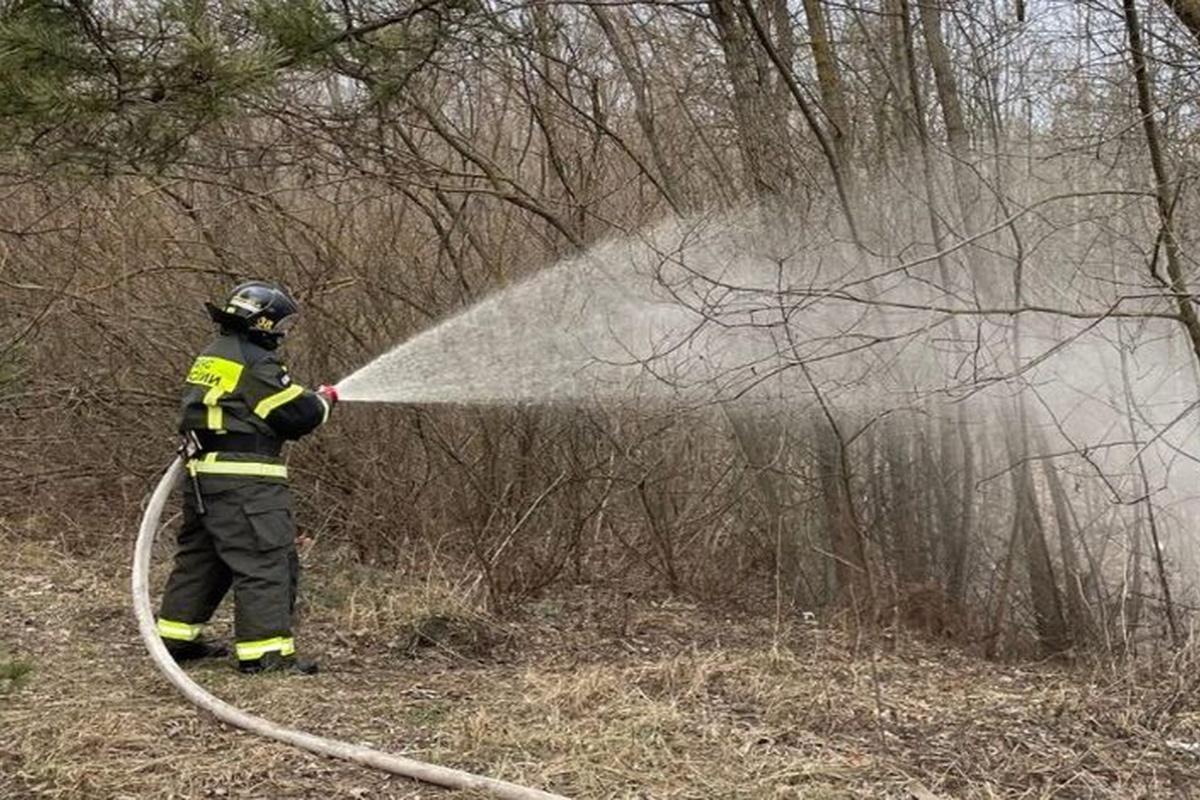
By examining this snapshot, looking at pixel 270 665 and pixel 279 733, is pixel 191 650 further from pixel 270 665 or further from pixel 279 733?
pixel 279 733

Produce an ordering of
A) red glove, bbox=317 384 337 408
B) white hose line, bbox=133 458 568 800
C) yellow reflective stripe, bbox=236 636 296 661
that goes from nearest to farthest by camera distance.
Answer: white hose line, bbox=133 458 568 800
yellow reflective stripe, bbox=236 636 296 661
red glove, bbox=317 384 337 408

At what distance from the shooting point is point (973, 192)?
7.46 m

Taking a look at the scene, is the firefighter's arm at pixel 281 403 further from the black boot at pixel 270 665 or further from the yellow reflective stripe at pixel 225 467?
the black boot at pixel 270 665

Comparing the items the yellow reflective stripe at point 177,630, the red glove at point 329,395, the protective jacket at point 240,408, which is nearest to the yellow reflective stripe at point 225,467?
the protective jacket at point 240,408

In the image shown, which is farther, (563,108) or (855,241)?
(563,108)

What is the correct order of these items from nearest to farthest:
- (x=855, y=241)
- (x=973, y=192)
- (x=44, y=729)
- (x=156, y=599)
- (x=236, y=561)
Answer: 1. (x=44, y=729)
2. (x=236, y=561)
3. (x=156, y=599)
4. (x=855, y=241)
5. (x=973, y=192)

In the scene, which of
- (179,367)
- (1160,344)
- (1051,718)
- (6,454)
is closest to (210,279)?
(179,367)

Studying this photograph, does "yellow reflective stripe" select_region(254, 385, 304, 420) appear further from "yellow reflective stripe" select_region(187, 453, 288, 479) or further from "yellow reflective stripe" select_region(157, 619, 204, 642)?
"yellow reflective stripe" select_region(157, 619, 204, 642)

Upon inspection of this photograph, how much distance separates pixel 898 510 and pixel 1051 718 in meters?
3.54

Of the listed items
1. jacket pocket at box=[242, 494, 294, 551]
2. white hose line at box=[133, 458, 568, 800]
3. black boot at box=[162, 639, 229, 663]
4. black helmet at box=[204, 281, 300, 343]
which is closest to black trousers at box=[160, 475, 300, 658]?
jacket pocket at box=[242, 494, 294, 551]

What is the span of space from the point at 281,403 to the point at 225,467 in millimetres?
350

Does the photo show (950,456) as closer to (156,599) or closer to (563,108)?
(563,108)

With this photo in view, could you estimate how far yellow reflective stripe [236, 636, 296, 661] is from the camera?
4.79m

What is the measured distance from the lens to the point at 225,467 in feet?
15.9
